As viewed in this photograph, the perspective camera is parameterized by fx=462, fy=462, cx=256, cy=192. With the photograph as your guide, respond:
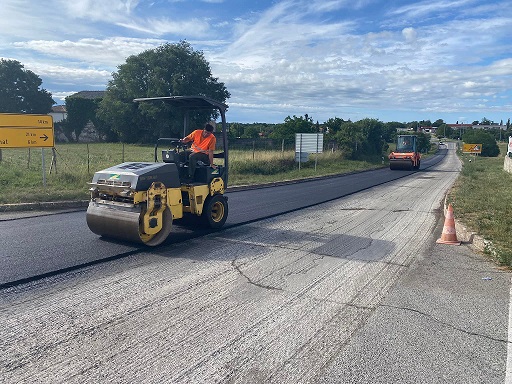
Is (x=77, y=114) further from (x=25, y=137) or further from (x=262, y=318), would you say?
(x=262, y=318)

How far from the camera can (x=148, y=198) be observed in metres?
6.84

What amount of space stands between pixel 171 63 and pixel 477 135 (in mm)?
61751

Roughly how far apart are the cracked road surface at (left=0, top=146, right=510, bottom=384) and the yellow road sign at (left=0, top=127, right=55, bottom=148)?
22.8 feet

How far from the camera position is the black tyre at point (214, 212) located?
27.2 feet

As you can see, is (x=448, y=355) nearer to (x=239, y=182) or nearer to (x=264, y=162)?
(x=239, y=182)

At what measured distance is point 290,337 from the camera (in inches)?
166

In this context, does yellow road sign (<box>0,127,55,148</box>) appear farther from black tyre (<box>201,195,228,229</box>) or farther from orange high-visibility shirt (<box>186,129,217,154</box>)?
black tyre (<box>201,195,228,229</box>)

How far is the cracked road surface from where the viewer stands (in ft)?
11.9

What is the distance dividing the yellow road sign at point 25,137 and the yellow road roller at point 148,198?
5560 mm

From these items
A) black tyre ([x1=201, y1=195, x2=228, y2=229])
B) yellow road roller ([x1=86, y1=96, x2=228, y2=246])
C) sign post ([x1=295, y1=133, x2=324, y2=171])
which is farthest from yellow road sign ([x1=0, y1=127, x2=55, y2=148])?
sign post ([x1=295, y1=133, x2=324, y2=171])

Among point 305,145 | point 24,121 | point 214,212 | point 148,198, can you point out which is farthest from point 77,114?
point 148,198

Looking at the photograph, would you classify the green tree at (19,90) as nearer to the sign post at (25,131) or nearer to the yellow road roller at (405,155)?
the yellow road roller at (405,155)

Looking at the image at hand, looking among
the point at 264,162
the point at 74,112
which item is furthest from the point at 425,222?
the point at 74,112

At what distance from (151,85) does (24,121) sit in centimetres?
3726
